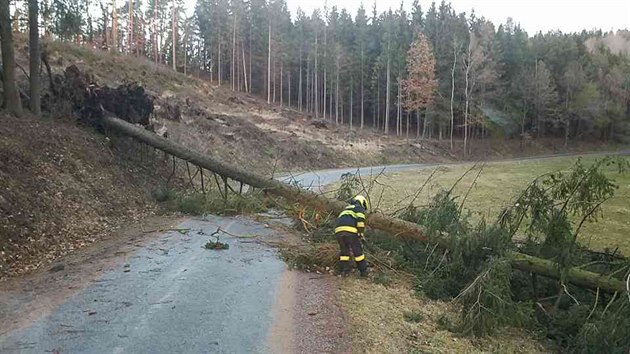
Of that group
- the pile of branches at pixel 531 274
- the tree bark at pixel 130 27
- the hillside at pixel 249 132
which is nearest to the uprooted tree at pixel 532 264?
the pile of branches at pixel 531 274

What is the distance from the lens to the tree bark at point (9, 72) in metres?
11.9

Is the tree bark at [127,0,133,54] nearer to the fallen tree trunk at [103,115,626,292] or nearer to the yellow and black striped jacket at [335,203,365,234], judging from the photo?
the fallen tree trunk at [103,115,626,292]

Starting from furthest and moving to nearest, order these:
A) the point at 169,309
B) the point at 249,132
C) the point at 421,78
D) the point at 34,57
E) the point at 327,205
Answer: the point at 421,78 → the point at 249,132 → the point at 34,57 → the point at 327,205 → the point at 169,309

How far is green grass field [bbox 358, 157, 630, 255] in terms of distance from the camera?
12.9 m

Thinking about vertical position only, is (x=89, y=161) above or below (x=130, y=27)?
below

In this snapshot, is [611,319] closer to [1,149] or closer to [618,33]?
[1,149]

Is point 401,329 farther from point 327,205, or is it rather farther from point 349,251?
point 327,205

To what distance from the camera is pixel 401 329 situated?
6.15 m

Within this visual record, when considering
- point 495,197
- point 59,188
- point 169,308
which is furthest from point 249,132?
point 169,308

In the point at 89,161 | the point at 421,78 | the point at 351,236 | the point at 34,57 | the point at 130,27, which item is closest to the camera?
the point at 351,236

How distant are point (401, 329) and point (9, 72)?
12.1 meters

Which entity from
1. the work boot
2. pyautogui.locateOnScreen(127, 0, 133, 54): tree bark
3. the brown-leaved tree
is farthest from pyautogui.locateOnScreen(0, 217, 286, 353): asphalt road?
pyautogui.locateOnScreen(127, 0, 133, 54): tree bark

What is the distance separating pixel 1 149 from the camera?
971 cm

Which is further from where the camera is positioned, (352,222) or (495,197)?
(495,197)
